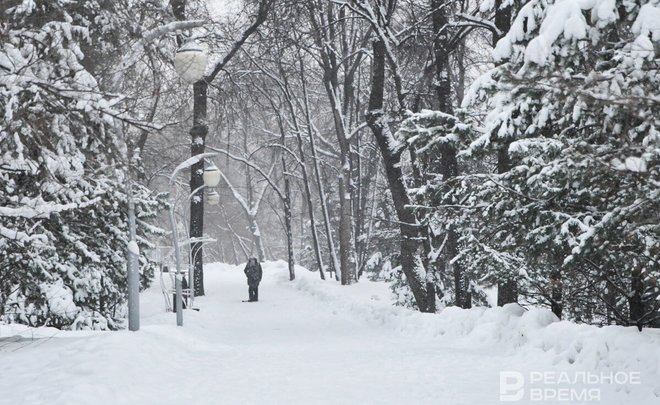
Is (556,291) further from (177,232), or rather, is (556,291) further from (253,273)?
(253,273)

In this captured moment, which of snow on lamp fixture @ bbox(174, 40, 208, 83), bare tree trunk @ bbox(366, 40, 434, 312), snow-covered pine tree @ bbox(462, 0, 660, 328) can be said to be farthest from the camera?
bare tree trunk @ bbox(366, 40, 434, 312)

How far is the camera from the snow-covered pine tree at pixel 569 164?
238 inches

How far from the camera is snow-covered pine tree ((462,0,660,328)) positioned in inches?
238

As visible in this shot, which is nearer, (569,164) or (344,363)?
(569,164)

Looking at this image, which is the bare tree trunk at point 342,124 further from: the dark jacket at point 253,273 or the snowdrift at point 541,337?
the snowdrift at point 541,337

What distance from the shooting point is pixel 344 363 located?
28.9ft

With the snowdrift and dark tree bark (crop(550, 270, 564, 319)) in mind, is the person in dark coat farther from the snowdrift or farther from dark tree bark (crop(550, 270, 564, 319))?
dark tree bark (crop(550, 270, 564, 319))

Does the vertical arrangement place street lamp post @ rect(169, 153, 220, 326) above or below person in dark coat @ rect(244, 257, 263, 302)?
above

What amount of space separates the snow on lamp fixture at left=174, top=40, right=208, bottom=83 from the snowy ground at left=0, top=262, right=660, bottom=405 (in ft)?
12.5

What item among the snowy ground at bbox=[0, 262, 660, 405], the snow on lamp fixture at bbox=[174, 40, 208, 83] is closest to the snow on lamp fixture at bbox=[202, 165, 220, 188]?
the snowy ground at bbox=[0, 262, 660, 405]

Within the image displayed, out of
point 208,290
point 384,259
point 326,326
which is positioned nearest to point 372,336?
point 326,326

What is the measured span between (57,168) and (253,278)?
14727 millimetres

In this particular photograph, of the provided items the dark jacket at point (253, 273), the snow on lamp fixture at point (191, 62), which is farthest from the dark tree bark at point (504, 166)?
the dark jacket at point (253, 273)

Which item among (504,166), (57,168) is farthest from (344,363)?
(57,168)
